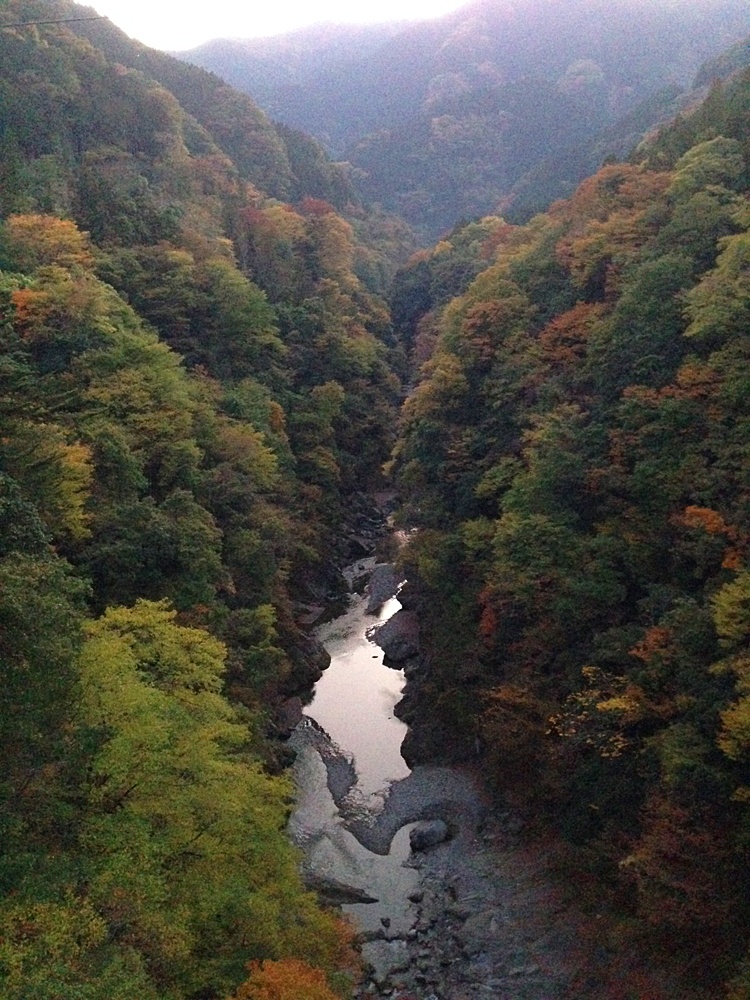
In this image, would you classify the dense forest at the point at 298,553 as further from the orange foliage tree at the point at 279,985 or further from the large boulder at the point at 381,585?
the large boulder at the point at 381,585

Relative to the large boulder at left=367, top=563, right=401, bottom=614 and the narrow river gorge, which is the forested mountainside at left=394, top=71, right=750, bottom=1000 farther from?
the large boulder at left=367, top=563, right=401, bottom=614

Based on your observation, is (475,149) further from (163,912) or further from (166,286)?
(163,912)

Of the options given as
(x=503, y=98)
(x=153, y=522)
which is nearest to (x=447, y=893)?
(x=153, y=522)

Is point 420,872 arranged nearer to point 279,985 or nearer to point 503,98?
point 279,985

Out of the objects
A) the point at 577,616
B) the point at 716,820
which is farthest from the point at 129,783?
the point at 577,616

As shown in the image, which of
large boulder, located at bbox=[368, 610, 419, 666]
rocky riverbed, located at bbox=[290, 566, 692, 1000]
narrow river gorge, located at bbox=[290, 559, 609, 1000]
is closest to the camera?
rocky riverbed, located at bbox=[290, 566, 692, 1000]

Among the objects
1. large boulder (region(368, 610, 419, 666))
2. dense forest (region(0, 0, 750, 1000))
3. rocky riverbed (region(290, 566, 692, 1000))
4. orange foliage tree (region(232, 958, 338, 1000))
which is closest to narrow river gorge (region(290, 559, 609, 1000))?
rocky riverbed (region(290, 566, 692, 1000))

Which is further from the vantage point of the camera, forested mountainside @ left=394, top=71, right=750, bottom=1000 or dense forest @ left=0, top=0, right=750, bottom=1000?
forested mountainside @ left=394, top=71, right=750, bottom=1000
